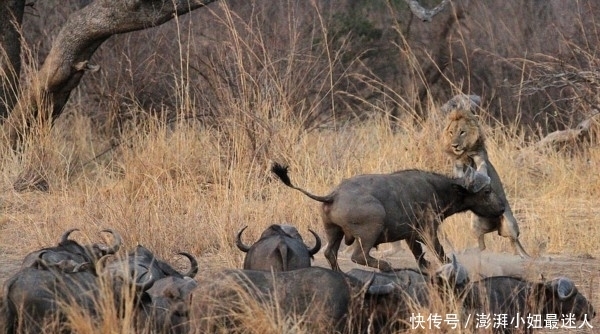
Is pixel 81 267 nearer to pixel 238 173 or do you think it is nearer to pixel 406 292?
pixel 406 292

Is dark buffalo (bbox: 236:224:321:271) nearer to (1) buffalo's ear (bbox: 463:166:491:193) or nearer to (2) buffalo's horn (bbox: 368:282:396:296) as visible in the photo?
(2) buffalo's horn (bbox: 368:282:396:296)

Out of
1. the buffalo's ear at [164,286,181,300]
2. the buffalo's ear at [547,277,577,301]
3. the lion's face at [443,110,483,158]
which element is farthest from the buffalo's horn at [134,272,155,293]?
the lion's face at [443,110,483,158]

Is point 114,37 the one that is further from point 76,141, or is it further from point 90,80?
point 76,141

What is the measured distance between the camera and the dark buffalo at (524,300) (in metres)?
6.19

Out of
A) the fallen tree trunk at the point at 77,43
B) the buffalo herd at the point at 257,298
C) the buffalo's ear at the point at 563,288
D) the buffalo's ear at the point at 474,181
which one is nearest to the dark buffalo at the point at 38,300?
the buffalo herd at the point at 257,298

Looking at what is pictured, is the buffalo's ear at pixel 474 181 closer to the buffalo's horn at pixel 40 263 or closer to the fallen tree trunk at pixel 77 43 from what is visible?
the buffalo's horn at pixel 40 263

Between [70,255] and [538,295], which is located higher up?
[70,255]

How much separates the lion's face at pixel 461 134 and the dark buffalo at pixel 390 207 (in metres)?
0.81

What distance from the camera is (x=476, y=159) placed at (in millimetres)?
9117

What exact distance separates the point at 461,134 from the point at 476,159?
0.68 feet

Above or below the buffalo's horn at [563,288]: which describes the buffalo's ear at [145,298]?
above

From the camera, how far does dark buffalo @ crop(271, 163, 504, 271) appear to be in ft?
24.5

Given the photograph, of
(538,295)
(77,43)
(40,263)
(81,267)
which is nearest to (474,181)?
(538,295)

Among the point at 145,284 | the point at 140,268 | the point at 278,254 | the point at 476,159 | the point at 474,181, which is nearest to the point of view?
the point at 145,284
